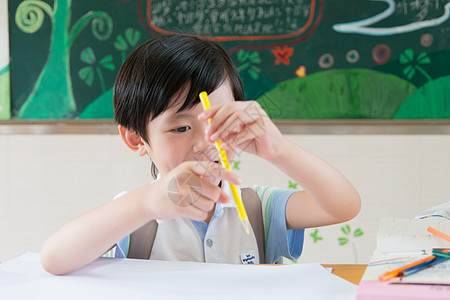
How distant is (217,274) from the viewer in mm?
573

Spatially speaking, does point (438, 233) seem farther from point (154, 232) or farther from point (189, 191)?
point (154, 232)

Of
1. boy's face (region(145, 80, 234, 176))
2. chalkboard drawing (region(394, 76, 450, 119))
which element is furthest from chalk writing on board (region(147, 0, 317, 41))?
boy's face (region(145, 80, 234, 176))

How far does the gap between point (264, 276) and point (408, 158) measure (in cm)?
131

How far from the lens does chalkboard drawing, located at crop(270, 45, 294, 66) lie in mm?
1734

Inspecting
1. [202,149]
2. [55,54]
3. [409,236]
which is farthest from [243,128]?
[55,54]

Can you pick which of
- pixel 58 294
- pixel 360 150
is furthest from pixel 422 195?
pixel 58 294

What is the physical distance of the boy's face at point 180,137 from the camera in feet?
2.32

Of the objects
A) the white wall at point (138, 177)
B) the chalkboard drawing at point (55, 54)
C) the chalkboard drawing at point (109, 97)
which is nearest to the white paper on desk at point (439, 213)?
the white wall at point (138, 177)

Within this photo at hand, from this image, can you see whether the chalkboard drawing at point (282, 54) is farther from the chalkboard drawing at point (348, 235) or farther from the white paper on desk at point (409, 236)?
the white paper on desk at point (409, 236)

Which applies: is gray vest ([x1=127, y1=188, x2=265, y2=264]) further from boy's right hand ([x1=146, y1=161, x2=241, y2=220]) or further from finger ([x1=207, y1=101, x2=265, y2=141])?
finger ([x1=207, y1=101, x2=265, y2=141])

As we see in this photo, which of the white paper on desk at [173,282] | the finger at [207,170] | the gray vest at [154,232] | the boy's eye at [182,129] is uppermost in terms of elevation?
the boy's eye at [182,129]

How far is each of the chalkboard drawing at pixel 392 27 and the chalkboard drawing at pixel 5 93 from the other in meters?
1.31

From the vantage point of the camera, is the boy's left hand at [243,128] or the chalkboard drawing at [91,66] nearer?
the boy's left hand at [243,128]

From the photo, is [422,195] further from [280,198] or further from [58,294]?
[58,294]
